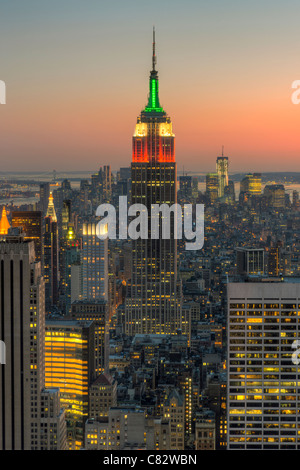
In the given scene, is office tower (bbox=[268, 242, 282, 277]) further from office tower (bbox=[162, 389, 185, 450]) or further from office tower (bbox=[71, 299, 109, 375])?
office tower (bbox=[71, 299, 109, 375])

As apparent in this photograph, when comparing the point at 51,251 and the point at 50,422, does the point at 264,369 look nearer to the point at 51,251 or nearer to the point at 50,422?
the point at 50,422

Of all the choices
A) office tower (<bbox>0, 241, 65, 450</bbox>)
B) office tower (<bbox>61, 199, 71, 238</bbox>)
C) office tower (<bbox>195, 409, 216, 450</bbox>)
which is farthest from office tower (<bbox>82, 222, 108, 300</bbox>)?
office tower (<bbox>0, 241, 65, 450</bbox>)

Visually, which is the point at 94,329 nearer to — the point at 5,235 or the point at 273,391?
the point at 5,235

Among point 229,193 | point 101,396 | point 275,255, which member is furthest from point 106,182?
point 101,396

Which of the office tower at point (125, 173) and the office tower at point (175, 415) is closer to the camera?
the office tower at point (175, 415)

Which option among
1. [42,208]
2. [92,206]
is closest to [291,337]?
[42,208]

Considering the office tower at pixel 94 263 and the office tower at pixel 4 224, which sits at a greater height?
the office tower at pixel 4 224

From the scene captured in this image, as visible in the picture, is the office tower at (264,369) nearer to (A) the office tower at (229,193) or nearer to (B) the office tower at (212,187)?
(B) the office tower at (212,187)

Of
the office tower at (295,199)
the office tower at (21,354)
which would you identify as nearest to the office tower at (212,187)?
the office tower at (295,199)
